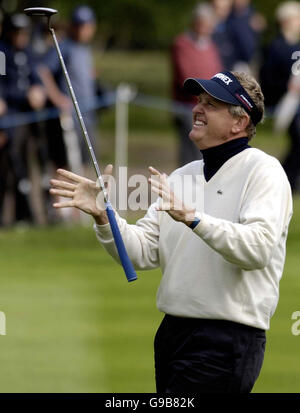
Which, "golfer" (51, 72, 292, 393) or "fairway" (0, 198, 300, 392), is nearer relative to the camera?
"golfer" (51, 72, 292, 393)

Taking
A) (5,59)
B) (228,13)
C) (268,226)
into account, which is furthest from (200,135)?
(228,13)

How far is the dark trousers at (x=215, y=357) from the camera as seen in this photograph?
564cm

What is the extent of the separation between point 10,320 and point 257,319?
4919 millimetres

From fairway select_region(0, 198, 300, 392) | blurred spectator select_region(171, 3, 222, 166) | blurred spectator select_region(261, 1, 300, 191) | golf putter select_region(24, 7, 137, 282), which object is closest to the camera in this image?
golf putter select_region(24, 7, 137, 282)

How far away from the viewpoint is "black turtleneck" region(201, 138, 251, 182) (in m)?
5.76

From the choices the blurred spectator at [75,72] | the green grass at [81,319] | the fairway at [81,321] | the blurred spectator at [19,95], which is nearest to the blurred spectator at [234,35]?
the blurred spectator at [75,72]

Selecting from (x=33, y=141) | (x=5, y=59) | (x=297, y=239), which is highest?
(x=5, y=59)

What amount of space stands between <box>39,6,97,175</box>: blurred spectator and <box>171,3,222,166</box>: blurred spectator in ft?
3.64

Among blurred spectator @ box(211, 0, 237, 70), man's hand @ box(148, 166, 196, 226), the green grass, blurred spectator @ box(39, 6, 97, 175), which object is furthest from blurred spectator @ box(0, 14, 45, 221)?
man's hand @ box(148, 166, 196, 226)

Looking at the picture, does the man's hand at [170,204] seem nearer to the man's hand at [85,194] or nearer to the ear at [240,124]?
the man's hand at [85,194]

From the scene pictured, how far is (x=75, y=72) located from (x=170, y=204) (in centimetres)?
958

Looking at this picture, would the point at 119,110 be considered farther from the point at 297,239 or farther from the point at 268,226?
the point at 268,226

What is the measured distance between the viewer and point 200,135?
5746 mm
